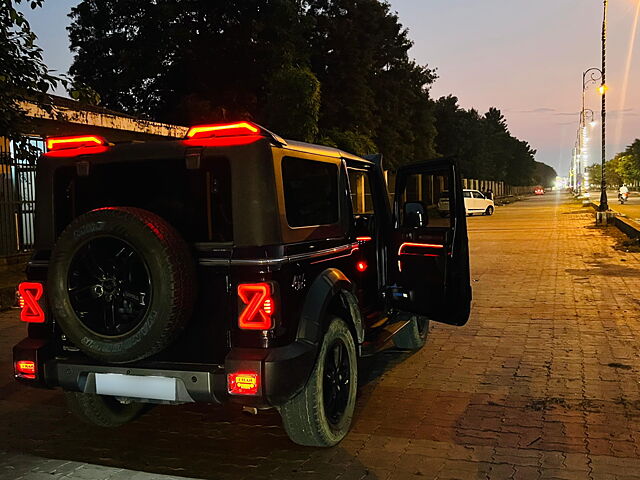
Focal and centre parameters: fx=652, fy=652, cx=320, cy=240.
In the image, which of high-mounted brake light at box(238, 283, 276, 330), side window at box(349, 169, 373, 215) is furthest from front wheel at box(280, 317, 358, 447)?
side window at box(349, 169, 373, 215)

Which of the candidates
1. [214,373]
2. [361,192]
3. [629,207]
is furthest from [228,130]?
[629,207]

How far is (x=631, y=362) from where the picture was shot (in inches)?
253

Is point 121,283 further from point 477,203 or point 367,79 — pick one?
point 477,203

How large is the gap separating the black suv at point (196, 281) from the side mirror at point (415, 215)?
1150 mm

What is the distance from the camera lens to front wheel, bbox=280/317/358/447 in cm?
417

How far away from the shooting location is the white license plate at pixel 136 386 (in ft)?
12.8

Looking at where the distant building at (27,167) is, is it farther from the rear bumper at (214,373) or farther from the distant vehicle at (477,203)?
the distant vehicle at (477,203)

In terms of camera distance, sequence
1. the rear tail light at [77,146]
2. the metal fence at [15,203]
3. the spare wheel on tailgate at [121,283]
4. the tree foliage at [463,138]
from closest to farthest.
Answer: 1. the spare wheel on tailgate at [121,283]
2. the rear tail light at [77,146]
3. the metal fence at [15,203]
4. the tree foliage at [463,138]

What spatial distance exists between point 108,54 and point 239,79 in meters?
7.32

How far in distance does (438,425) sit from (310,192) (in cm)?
196

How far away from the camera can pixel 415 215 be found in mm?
5840

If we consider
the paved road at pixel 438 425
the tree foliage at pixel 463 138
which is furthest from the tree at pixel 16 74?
the tree foliage at pixel 463 138

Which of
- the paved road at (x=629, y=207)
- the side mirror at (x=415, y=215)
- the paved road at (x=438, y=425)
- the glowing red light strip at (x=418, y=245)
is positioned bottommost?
the paved road at (x=438, y=425)

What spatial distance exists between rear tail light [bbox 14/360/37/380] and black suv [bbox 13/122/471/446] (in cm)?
1
